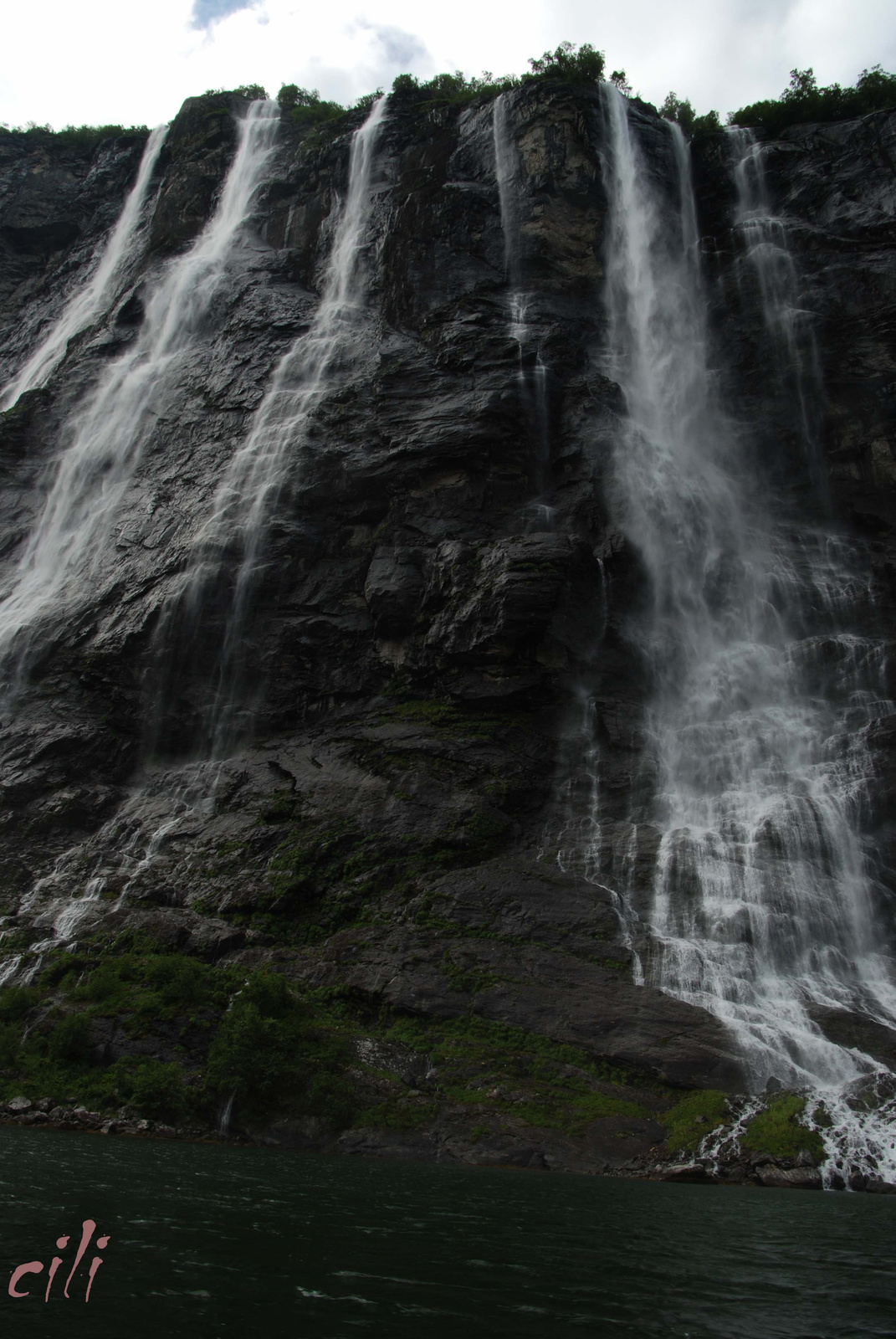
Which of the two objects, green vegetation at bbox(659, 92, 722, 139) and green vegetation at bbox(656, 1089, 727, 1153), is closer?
green vegetation at bbox(656, 1089, 727, 1153)

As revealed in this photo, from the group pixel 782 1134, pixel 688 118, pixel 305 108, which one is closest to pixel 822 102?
pixel 688 118

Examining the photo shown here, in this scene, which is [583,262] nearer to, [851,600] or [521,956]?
[851,600]

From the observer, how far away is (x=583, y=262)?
36812mm

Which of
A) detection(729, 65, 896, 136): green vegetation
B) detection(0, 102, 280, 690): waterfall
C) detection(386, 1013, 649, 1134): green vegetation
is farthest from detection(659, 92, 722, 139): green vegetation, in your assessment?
detection(386, 1013, 649, 1134): green vegetation

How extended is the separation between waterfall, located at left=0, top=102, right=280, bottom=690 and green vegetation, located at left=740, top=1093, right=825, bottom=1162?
25180mm

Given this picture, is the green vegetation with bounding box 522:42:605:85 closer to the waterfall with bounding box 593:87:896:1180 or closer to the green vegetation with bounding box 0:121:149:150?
the waterfall with bounding box 593:87:896:1180

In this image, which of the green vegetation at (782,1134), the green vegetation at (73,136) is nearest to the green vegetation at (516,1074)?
the green vegetation at (782,1134)

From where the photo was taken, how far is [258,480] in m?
31.5

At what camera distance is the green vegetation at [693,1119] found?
50.9 feet

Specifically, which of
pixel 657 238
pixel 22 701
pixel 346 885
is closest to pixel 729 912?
pixel 346 885

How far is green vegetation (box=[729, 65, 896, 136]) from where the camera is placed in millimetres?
41281

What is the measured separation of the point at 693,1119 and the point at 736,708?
1329cm

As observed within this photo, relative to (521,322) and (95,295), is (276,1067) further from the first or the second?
(95,295)

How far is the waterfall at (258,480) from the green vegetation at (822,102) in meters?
20.4
